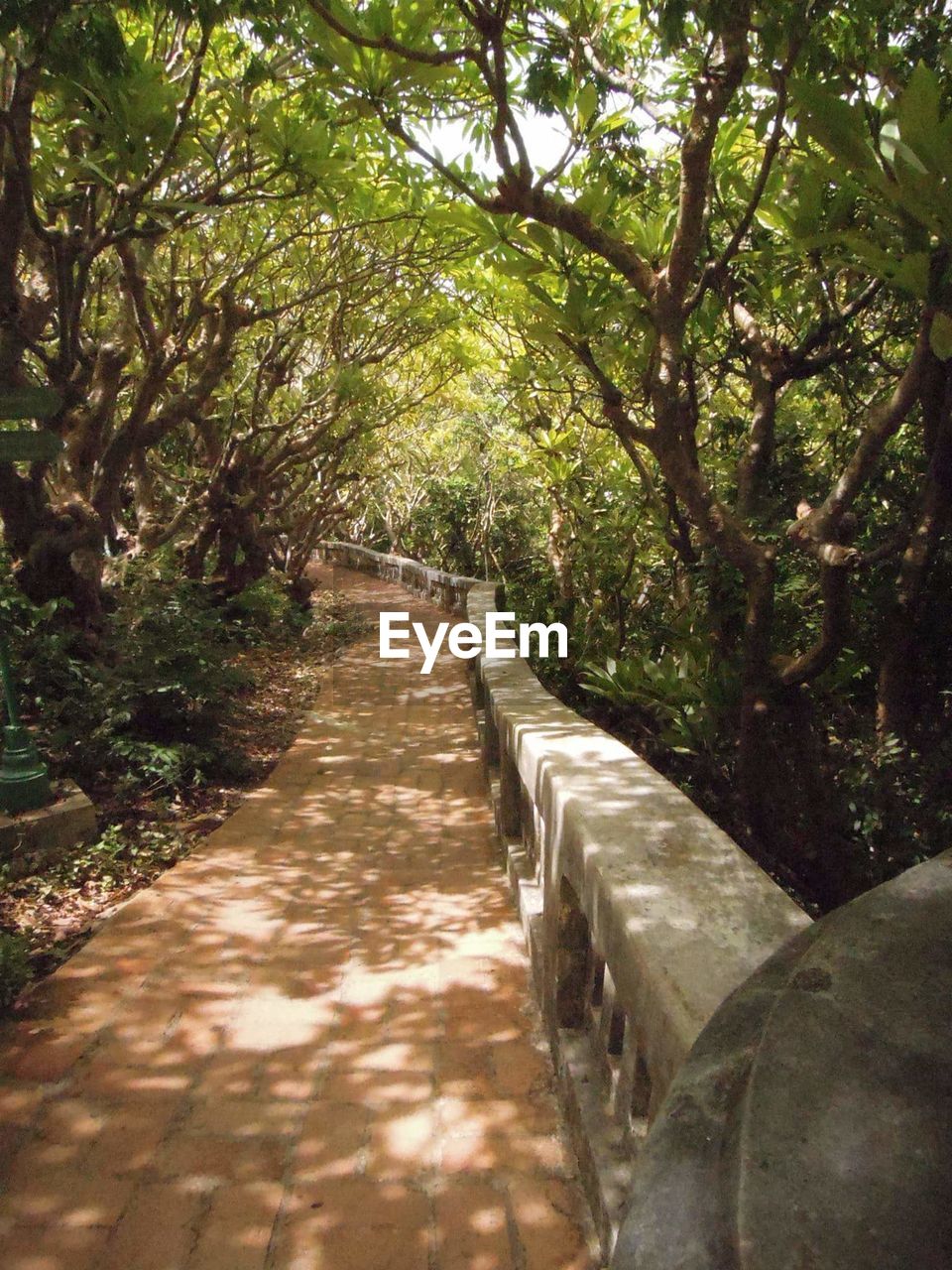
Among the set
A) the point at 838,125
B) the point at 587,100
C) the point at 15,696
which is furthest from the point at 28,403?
the point at 838,125

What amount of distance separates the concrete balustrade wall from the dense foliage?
1200 mm

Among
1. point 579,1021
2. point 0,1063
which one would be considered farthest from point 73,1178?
point 579,1021

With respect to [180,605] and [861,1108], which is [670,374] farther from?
[180,605]

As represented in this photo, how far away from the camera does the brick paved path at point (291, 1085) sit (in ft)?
6.61

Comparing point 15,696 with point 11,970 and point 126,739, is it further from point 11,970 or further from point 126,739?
point 11,970

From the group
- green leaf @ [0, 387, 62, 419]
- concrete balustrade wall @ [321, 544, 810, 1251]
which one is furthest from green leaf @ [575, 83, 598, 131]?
green leaf @ [0, 387, 62, 419]

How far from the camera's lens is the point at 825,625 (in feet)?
11.1

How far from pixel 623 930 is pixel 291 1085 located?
1.49 m

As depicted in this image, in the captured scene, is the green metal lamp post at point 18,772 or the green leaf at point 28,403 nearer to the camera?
the green leaf at point 28,403

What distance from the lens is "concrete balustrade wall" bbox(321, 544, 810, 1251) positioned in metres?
1.45

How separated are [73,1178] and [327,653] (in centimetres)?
905

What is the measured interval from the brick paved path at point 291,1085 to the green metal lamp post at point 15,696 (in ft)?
2.79

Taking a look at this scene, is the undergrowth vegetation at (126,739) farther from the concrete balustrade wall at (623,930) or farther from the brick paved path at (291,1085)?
the concrete balustrade wall at (623,930)

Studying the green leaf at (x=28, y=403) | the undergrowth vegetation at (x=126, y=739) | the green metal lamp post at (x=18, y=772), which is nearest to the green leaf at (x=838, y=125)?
the green leaf at (x=28, y=403)
